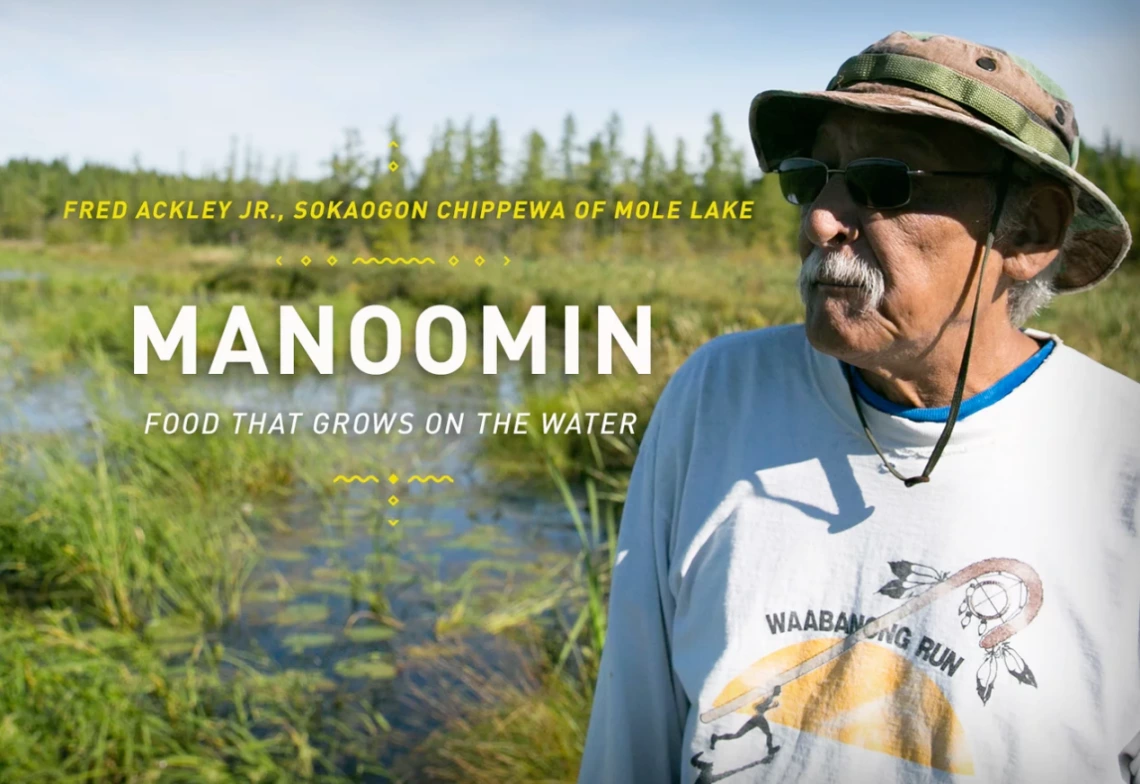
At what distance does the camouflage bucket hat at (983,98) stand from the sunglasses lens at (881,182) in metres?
0.07

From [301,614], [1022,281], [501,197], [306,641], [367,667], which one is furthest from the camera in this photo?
[501,197]

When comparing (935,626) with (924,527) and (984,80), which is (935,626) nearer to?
(924,527)

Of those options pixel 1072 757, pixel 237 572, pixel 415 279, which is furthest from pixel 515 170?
pixel 1072 757

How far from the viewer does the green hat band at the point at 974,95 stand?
117cm

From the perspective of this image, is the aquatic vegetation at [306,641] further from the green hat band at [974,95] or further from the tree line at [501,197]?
the tree line at [501,197]

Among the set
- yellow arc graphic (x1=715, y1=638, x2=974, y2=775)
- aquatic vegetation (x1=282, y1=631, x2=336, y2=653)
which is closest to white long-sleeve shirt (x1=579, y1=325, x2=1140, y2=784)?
yellow arc graphic (x1=715, y1=638, x2=974, y2=775)

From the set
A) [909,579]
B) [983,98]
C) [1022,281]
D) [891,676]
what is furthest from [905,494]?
[983,98]

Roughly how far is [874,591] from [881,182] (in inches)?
19.2

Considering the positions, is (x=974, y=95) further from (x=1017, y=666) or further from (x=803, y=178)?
(x=1017, y=666)

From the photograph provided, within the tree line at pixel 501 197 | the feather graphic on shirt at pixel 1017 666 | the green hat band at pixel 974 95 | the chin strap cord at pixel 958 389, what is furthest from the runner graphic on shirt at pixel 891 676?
the tree line at pixel 501 197

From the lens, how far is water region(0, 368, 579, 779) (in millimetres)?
3984

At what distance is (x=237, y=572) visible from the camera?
437 cm

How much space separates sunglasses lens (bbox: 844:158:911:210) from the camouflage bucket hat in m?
0.07

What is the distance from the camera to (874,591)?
1.18 metres
